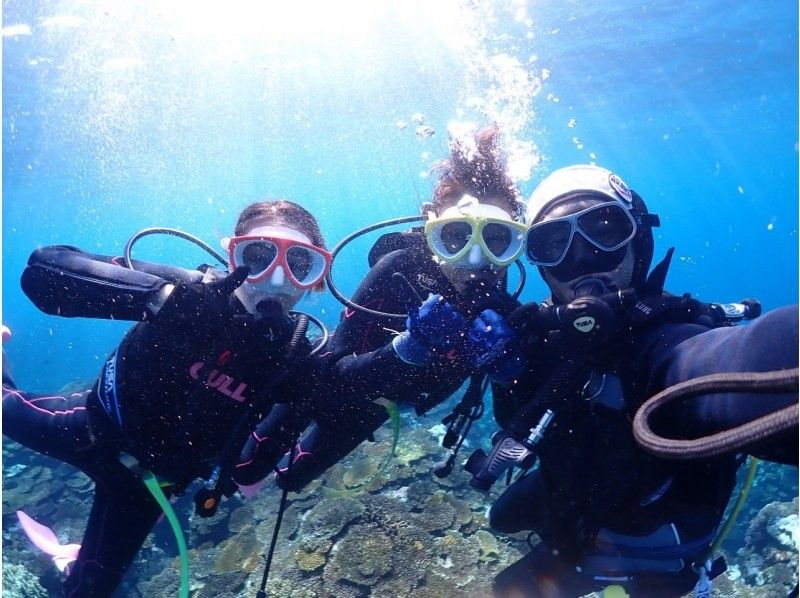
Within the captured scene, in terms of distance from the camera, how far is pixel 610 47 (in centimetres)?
1966

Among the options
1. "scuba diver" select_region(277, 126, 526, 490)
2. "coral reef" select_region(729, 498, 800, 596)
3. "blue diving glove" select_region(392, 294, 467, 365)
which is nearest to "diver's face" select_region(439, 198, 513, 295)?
"scuba diver" select_region(277, 126, 526, 490)

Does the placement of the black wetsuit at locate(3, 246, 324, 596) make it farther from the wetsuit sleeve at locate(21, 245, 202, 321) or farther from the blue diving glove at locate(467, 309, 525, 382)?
the blue diving glove at locate(467, 309, 525, 382)

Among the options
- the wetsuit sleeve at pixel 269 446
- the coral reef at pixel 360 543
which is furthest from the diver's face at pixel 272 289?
the coral reef at pixel 360 543

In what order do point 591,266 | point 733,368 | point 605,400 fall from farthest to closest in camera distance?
point 591,266
point 605,400
point 733,368

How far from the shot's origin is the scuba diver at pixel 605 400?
255 cm

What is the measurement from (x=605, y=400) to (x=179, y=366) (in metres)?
2.90

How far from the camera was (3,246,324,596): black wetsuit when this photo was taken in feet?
9.86

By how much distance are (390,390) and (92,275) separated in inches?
81.9

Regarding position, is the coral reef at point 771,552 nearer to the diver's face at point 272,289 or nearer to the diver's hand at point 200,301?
the diver's face at point 272,289

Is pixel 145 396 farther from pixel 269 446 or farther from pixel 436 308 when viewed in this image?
pixel 436 308

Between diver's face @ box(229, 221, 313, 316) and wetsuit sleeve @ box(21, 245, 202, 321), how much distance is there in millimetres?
476

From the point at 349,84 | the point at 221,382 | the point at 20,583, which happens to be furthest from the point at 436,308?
the point at 349,84

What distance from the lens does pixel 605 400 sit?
2656 mm

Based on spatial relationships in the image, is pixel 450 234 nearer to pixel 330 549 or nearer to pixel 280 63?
pixel 330 549
